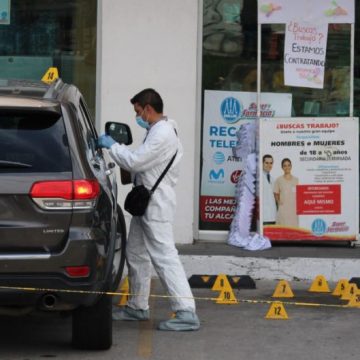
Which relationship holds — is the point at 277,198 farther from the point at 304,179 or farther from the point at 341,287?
the point at 341,287

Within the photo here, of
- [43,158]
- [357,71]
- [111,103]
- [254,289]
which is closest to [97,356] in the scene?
[43,158]

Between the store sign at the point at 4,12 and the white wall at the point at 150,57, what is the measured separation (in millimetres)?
1088

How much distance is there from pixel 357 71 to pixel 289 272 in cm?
240

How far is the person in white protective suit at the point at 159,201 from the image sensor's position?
7.01 meters

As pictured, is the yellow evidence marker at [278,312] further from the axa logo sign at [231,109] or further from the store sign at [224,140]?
the axa logo sign at [231,109]

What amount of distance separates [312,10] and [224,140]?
1.66 m

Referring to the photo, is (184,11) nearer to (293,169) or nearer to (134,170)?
(293,169)

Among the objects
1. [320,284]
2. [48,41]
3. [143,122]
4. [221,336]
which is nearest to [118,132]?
[143,122]

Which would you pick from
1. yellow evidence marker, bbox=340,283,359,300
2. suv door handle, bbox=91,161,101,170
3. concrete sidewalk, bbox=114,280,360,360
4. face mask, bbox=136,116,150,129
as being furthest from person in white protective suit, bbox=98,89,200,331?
yellow evidence marker, bbox=340,283,359,300

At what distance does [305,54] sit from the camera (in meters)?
10.2

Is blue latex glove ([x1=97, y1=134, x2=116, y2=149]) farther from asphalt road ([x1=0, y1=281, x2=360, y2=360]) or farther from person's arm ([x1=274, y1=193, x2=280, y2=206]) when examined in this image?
person's arm ([x1=274, y1=193, x2=280, y2=206])

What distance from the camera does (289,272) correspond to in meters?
9.45

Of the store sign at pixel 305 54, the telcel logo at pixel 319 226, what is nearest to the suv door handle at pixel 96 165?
the telcel logo at pixel 319 226

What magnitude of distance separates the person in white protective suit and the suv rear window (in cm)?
102
